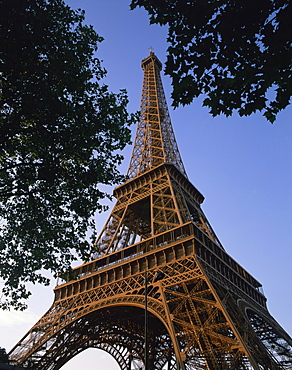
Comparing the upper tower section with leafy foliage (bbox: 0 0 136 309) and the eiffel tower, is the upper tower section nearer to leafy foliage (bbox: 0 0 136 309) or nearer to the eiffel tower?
the eiffel tower

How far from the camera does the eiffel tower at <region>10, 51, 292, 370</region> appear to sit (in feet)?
59.5

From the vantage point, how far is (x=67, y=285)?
30578 mm

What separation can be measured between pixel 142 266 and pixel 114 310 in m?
4.85

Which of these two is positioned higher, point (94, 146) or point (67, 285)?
point (67, 285)

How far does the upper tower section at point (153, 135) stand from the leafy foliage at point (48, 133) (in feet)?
85.0

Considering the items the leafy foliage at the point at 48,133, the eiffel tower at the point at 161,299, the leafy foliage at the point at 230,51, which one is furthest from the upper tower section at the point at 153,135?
the leafy foliage at the point at 230,51

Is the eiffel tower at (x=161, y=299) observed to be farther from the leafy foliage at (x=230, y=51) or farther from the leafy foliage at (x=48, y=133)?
the leafy foliage at (x=230, y=51)

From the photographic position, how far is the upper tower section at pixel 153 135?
139ft

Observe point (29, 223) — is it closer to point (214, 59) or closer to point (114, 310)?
point (214, 59)

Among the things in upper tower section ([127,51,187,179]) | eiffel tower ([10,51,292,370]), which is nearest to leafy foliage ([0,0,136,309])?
eiffel tower ([10,51,292,370])

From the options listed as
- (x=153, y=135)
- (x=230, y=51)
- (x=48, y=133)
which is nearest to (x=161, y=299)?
(x=48, y=133)

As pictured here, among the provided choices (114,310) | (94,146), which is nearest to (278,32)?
(94,146)

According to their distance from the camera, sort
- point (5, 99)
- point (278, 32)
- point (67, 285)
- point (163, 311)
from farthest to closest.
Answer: point (67, 285), point (163, 311), point (5, 99), point (278, 32)

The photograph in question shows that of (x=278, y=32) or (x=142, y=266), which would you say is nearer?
(x=278, y=32)
